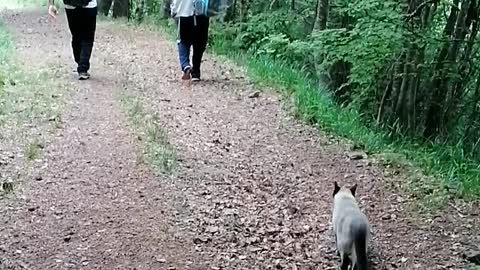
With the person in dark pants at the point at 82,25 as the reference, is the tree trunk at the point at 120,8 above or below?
below

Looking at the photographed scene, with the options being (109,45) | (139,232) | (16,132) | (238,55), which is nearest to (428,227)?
(139,232)

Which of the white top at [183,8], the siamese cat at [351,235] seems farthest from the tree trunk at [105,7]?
the siamese cat at [351,235]

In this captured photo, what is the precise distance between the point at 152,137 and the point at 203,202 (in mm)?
1705

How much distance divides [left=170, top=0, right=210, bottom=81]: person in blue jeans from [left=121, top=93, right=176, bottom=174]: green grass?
1.53 m

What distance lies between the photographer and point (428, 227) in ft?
17.3

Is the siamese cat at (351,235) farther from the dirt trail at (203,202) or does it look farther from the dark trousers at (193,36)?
the dark trousers at (193,36)

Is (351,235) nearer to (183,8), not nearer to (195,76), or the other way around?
(183,8)

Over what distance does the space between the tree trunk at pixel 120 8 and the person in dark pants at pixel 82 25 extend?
9736mm

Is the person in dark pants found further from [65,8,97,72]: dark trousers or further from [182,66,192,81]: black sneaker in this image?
[182,66,192,81]: black sneaker

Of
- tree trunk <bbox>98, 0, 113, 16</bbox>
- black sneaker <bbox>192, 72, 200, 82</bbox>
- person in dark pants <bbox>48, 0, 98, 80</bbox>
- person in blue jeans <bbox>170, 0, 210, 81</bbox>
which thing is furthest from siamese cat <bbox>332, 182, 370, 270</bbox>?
tree trunk <bbox>98, 0, 113, 16</bbox>

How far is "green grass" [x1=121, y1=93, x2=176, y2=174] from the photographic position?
21.1 ft

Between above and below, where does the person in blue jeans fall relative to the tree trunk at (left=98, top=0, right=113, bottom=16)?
above

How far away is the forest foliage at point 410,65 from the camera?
8.01 meters

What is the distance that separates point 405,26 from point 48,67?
5.47m
